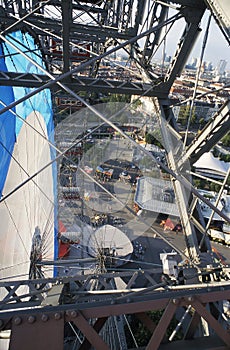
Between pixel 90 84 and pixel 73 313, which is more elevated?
pixel 90 84

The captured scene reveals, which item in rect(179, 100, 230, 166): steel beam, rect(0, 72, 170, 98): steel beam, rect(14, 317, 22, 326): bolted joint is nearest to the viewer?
rect(14, 317, 22, 326): bolted joint

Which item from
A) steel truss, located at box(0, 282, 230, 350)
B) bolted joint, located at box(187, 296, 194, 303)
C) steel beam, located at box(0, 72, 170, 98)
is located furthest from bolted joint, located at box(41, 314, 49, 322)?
steel beam, located at box(0, 72, 170, 98)

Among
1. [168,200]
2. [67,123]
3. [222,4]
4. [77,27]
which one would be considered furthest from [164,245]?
[222,4]

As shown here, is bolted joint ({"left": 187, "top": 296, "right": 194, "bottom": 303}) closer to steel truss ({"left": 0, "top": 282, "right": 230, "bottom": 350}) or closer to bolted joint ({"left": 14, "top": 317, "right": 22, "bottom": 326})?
steel truss ({"left": 0, "top": 282, "right": 230, "bottom": 350})

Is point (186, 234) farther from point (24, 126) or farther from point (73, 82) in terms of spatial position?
point (24, 126)

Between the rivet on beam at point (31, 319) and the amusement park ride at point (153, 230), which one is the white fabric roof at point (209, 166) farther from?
the rivet on beam at point (31, 319)

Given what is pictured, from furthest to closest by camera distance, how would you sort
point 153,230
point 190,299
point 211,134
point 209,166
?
point 209,166, point 153,230, point 211,134, point 190,299

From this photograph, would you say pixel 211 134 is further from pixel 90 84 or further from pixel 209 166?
pixel 209 166

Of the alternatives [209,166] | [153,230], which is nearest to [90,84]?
[153,230]
